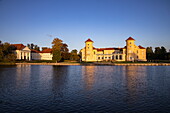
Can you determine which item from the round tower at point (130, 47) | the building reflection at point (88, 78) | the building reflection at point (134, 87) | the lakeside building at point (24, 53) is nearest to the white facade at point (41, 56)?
the lakeside building at point (24, 53)

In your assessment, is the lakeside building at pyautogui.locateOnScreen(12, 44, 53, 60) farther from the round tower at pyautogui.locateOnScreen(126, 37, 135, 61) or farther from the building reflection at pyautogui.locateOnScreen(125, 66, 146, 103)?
the building reflection at pyautogui.locateOnScreen(125, 66, 146, 103)

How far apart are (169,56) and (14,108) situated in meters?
98.1

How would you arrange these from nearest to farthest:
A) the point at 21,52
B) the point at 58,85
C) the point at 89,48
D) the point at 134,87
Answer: the point at 134,87
the point at 58,85
the point at 89,48
the point at 21,52

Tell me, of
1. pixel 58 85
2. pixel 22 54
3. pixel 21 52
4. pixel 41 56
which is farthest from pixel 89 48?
pixel 58 85

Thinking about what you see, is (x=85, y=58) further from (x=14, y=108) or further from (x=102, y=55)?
(x=14, y=108)

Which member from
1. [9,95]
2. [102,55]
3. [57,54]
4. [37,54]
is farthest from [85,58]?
[9,95]

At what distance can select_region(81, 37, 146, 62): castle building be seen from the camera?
260 feet

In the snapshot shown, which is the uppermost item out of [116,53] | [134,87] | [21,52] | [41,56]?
[21,52]

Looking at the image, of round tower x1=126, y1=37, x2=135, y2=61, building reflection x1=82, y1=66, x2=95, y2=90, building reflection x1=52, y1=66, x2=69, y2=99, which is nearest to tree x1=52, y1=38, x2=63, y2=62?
round tower x1=126, y1=37, x2=135, y2=61

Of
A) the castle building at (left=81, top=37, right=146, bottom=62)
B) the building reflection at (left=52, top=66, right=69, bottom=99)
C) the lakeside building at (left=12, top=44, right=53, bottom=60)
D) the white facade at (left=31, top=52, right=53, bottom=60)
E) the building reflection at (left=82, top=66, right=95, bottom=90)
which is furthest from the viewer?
the white facade at (left=31, top=52, right=53, bottom=60)

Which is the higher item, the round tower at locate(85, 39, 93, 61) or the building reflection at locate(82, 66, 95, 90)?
the round tower at locate(85, 39, 93, 61)

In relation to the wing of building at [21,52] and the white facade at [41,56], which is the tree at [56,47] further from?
the white facade at [41,56]

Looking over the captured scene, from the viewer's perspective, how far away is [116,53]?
85688 mm

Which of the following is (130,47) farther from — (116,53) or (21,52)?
(21,52)
